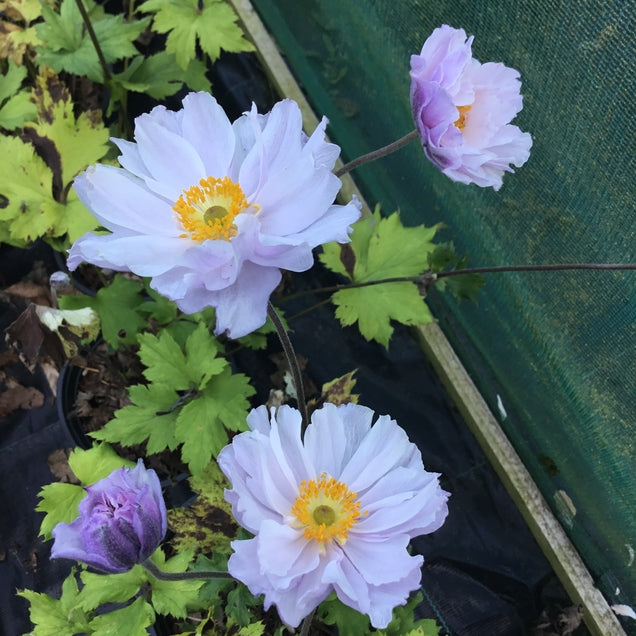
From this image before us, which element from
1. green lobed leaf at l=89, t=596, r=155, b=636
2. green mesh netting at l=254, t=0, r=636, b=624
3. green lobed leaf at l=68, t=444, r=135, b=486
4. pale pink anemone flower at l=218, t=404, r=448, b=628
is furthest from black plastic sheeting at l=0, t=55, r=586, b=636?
pale pink anemone flower at l=218, t=404, r=448, b=628

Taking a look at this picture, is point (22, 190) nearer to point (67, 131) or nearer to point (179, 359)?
point (67, 131)

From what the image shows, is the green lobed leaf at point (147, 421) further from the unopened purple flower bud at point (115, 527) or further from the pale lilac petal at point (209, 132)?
the pale lilac petal at point (209, 132)

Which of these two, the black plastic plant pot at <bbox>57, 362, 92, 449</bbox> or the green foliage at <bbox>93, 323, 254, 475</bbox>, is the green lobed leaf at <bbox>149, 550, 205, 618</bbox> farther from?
the black plastic plant pot at <bbox>57, 362, 92, 449</bbox>

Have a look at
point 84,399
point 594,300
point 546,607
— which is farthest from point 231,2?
point 546,607

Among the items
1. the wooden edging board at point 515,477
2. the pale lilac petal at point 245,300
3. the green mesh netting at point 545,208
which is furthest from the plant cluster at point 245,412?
the wooden edging board at point 515,477

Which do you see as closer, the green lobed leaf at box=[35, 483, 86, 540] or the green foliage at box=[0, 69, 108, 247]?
the green lobed leaf at box=[35, 483, 86, 540]

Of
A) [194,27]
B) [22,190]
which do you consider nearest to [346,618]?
[22,190]
